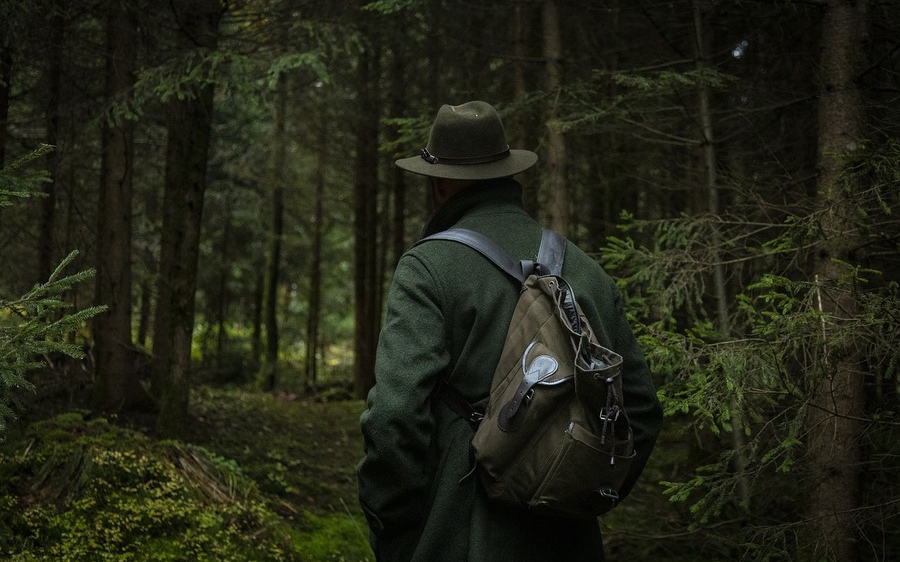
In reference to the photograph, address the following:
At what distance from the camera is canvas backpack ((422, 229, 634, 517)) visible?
252 cm

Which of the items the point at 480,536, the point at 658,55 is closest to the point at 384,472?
A: the point at 480,536

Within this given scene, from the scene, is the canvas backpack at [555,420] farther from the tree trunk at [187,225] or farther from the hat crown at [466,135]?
the tree trunk at [187,225]

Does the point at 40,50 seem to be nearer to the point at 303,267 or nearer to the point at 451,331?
the point at 451,331

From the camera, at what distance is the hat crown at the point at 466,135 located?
10.2 feet

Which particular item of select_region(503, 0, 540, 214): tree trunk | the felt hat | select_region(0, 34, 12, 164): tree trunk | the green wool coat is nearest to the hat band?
the felt hat

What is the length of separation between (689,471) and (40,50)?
782 centimetres

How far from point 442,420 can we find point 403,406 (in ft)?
0.98

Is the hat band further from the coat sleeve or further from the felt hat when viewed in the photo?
the coat sleeve

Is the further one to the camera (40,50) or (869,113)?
(40,50)

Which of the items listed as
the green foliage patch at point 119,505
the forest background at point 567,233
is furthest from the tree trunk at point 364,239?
the green foliage patch at point 119,505

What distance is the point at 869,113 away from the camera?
5.58 meters

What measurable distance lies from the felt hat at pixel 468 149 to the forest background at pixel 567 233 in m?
1.61

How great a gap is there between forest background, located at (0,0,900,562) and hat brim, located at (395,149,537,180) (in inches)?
60.6

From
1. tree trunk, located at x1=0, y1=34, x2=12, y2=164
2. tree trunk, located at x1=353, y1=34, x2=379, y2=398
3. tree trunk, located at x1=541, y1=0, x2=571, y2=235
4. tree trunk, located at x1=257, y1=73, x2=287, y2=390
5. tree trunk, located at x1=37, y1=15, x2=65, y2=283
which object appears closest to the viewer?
tree trunk, located at x1=0, y1=34, x2=12, y2=164
